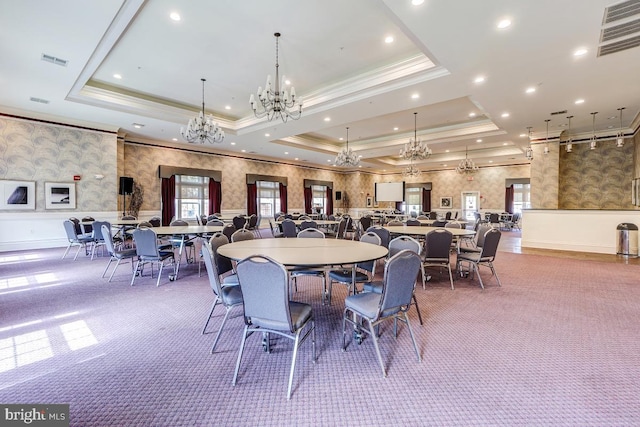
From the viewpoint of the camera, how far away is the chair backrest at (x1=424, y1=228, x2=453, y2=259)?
447 centimetres

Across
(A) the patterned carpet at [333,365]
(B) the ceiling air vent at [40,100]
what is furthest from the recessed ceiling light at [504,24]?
(B) the ceiling air vent at [40,100]

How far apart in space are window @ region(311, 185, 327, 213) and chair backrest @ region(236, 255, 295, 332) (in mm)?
15056

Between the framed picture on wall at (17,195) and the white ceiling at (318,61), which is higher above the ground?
the white ceiling at (318,61)

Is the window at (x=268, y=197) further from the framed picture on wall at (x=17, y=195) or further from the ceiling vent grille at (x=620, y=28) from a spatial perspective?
the ceiling vent grille at (x=620, y=28)

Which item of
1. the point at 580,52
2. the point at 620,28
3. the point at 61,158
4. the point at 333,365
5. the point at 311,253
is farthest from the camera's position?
the point at 61,158

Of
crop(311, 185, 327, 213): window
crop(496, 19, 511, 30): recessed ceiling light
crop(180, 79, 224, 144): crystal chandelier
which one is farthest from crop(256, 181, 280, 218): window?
crop(496, 19, 511, 30): recessed ceiling light

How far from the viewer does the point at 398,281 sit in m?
2.32

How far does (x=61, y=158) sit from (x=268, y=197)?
27.5 feet

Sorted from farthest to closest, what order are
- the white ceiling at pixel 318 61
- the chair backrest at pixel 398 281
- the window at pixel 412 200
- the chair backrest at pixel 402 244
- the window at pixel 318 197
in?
the window at pixel 412 200 → the window at pixel 318 197 → the white ceiling at pixel 318 61 → the chair backrest at pixel 402 244 → the chair backrest at pixel 398 281

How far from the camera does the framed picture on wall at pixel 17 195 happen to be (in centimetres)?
755

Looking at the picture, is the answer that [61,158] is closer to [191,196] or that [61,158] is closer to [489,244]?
[191,196]

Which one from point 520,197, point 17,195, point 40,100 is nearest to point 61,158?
point 17,195

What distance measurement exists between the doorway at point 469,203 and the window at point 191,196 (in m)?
14.9

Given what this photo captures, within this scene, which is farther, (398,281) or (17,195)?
(17,195)
